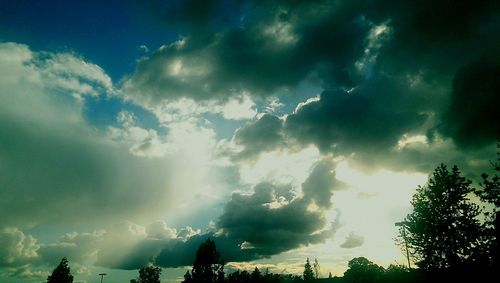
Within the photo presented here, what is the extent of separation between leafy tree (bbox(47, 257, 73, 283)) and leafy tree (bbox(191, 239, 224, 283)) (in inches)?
1025

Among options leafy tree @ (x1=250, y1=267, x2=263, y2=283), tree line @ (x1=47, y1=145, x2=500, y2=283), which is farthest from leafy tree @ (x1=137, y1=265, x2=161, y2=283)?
tree line @ (x1=47, y1=145, x2=500, y2=283)

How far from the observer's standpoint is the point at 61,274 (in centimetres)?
6719

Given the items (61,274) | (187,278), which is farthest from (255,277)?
(61,274)

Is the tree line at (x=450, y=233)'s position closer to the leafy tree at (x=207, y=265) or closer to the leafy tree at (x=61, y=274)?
the leafy tree at (x=207, y=265)

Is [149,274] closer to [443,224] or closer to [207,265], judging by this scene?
[207,265]

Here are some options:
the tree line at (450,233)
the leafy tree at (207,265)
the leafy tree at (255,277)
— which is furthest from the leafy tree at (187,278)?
the tree line at (450,233)

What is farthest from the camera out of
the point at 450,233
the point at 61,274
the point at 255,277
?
the point at 255,277

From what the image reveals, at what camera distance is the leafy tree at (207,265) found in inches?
2854

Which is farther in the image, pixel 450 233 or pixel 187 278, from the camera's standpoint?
pixel 187 278

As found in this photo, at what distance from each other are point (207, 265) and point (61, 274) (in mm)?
30526

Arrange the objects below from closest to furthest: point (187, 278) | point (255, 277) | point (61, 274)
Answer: point (61, 274) < point (187, 278) < point (255, 277)

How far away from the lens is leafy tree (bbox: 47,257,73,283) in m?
66.4

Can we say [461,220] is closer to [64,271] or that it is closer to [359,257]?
[64,271]

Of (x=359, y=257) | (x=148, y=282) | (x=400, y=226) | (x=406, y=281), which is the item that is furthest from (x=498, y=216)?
(x=148, y=282)
